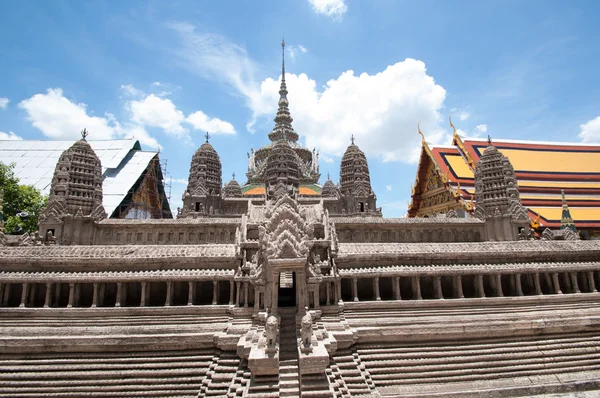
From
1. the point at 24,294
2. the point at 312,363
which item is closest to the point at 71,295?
the point at 24,294

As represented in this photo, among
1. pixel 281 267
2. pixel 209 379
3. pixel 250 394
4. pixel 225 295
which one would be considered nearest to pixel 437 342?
pixel 281 267

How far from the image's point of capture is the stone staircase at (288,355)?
12125mm

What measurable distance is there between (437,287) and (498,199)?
55.8 feet

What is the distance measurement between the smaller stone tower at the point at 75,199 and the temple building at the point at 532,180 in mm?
35334

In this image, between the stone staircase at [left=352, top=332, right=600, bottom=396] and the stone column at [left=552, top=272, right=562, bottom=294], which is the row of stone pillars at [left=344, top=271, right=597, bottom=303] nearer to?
the stone column at [left=552, top=272, right=562, bottom=294]

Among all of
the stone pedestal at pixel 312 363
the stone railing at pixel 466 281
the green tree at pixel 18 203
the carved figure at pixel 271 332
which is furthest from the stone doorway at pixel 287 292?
the green tree at pixel 18 203

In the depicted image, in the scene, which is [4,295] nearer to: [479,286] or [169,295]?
[169,295]

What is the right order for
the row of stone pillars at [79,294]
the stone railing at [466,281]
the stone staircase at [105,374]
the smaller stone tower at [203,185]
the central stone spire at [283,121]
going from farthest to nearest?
the central stone spire at [283,121], the smaller stone tower at [203,185], the stone railing at [466,281], the row of stone pillars at [79,294], the stone staircase at [105,374]

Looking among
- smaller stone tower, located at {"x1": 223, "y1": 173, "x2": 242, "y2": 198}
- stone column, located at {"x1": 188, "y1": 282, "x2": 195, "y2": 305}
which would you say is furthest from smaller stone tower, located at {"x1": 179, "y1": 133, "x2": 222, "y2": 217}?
stone column, located at {"x1": 188, "y1": 282, "x2": 195, "y2": 305}

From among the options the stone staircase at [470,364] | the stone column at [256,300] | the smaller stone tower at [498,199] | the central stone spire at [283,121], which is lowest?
the stone staircase at [470,364]

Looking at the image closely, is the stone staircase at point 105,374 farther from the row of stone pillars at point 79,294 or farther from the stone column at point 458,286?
the stone column at point 458,286

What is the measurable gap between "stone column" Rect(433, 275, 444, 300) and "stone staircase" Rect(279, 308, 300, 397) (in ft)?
26.9

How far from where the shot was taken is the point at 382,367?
14.2 metres

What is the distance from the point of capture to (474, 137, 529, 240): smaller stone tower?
1221 inches
